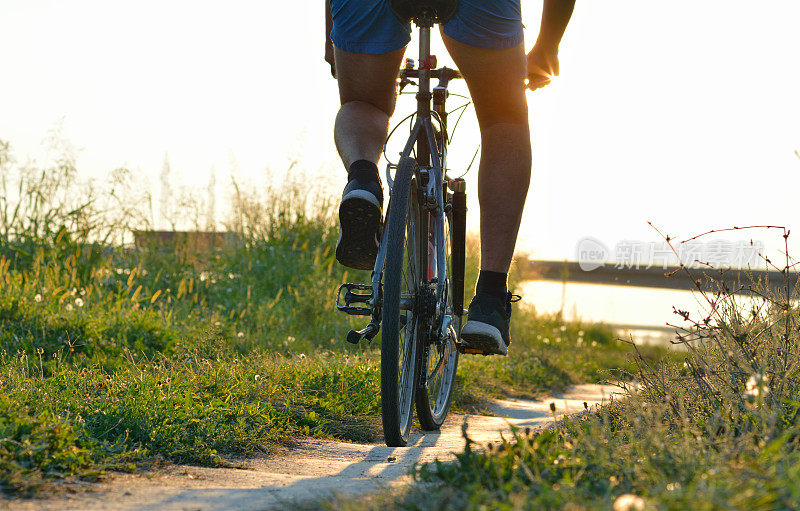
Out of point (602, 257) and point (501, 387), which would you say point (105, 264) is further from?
point (602, 257)

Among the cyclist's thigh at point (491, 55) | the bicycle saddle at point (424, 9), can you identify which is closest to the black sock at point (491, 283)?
the cyclist's thigh at point (491, 55)

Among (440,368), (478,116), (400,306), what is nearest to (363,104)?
(478,116)

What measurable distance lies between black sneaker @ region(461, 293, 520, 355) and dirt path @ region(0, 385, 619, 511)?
0.36m

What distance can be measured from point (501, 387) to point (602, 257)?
10207 millimetres

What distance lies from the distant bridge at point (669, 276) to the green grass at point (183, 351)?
0.57 m

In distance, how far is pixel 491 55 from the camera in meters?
2.54

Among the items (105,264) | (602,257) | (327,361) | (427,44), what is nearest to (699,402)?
(427,44)

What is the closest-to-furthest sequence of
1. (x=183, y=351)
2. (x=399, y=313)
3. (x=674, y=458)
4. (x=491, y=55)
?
(x=674, y=458) < (x=399, y=313) < (x=491, y=55) < (x=183, y=351)

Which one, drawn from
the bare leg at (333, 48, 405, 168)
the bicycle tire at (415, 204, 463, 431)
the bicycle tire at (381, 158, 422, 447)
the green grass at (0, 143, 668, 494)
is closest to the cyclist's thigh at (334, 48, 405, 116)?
the bare leg at (333, 48, 405, 168)

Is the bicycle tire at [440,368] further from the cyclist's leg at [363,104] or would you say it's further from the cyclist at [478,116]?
the cyclist's leg at [363,104]

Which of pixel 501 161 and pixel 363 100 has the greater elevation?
pixel 363 100

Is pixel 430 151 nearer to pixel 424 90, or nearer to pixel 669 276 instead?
pixel 424 90

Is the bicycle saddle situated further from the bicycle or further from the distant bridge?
the distant bridge

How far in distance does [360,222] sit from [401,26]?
2.30 ft
